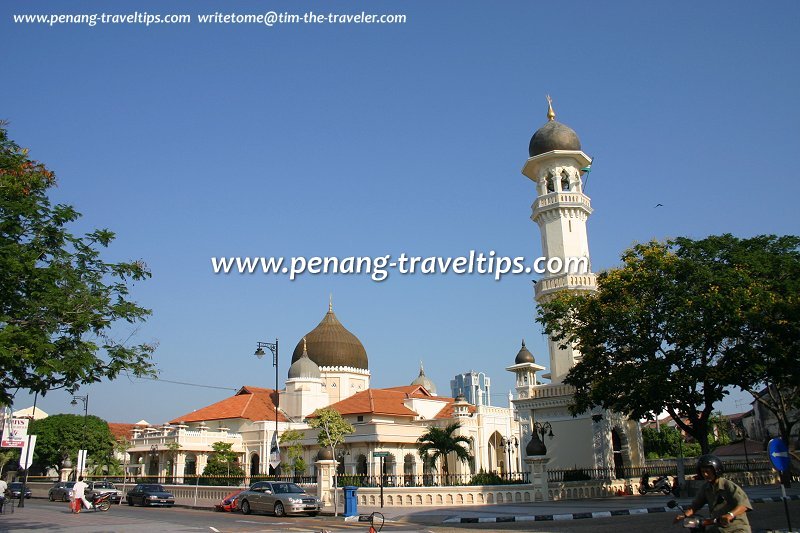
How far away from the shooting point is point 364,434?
50.2 metres

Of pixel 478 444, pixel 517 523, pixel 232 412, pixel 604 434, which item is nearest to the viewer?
pixel 517 523

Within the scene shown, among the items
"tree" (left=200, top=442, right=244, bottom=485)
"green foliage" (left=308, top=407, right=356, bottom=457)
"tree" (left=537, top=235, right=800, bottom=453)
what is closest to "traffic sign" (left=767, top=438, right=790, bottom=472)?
"tree" (left=537, top=235, right=800, bottom=453)

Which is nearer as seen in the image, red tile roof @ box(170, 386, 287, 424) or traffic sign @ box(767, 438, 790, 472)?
traffic sign @ box(767, 438, 790, 472)

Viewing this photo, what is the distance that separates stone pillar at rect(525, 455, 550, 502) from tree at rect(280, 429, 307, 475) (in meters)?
27.3

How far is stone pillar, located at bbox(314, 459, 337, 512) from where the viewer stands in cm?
2778

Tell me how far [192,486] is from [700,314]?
28.8m

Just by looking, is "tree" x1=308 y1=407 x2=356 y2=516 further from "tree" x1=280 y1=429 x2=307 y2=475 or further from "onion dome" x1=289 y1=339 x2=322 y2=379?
"onion dome" x1=289 y1=339 x2=322 y2=379

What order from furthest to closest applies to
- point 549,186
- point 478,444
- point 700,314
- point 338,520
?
1. point 478,444
2. point 549,186
3. point 700,314
4. point 338,520

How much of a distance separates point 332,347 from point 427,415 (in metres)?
11.6

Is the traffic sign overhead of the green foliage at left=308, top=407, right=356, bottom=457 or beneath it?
beneath

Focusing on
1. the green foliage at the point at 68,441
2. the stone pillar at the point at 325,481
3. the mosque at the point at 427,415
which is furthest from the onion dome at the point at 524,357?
the green foliage at the point at 68,441

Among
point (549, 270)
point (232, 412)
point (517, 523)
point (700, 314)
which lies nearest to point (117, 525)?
point (517, 523)

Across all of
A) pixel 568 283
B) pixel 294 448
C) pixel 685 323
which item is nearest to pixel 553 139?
pixel 568 283

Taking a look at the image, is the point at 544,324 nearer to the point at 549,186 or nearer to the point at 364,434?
the point at 549,186
